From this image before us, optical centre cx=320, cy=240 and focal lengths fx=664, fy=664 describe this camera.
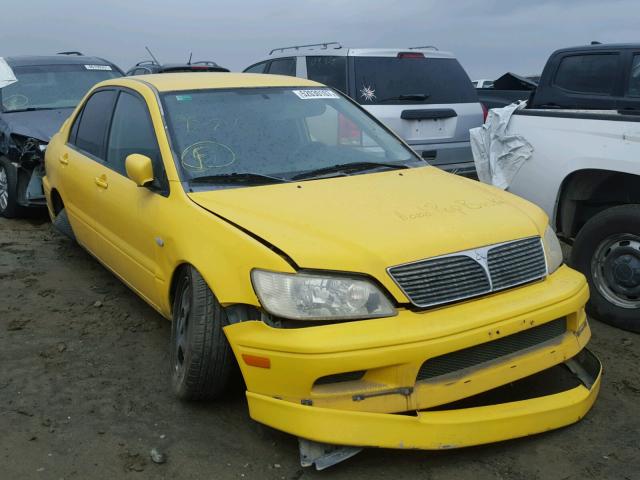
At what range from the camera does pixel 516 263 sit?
3.03m

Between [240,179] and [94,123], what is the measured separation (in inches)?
72.6

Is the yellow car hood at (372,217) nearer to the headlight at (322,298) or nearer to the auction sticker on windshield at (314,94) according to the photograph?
the headlight at (322,298)

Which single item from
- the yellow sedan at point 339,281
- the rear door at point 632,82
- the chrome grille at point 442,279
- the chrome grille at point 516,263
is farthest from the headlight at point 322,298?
the rear door at point 632,82

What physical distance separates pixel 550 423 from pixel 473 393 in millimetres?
430

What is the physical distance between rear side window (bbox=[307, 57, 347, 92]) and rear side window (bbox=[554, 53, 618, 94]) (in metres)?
2.08

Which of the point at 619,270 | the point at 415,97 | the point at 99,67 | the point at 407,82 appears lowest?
the point at 619,270

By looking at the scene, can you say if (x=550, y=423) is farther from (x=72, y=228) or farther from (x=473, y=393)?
(x=72, y=228)

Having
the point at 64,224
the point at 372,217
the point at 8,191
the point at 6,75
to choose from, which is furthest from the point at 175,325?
the point at 6,75

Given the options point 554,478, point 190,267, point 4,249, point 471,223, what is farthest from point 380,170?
point 4,249

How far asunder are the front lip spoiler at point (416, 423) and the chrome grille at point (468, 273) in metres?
0.48

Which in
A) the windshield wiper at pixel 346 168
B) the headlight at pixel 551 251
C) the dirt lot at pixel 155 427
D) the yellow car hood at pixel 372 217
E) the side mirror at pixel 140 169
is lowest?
the dirt lot at pixel 155 427

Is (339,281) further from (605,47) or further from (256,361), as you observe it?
(605,47)

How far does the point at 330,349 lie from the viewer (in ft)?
8.36

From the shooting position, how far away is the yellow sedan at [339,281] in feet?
8.65
